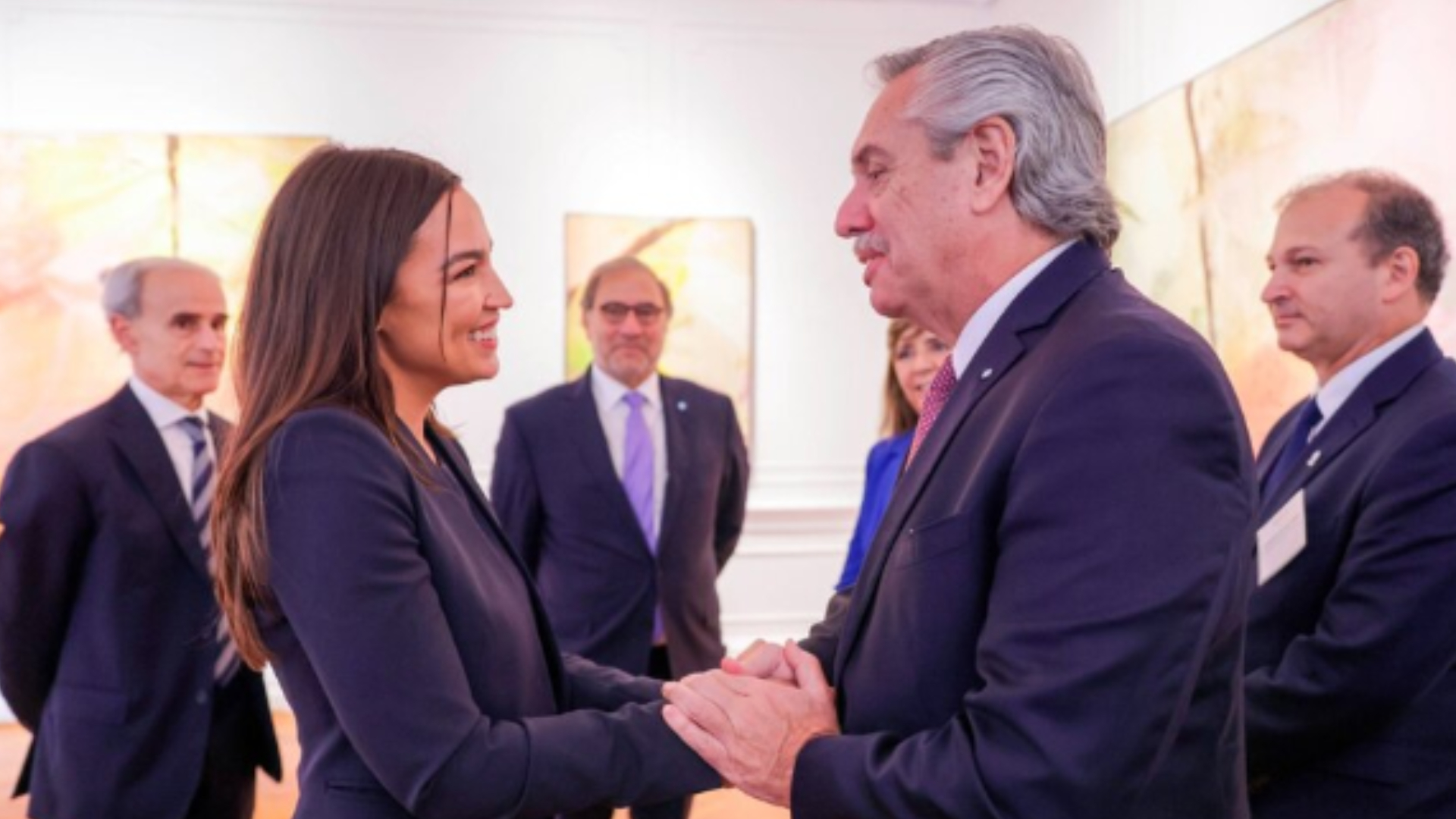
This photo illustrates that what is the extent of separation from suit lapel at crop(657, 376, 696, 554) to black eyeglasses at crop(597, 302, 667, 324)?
22 centimetres

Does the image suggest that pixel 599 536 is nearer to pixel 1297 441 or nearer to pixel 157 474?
pixel 157 474

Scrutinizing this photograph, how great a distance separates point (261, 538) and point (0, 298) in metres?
6.63

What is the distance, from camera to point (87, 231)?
295 inches

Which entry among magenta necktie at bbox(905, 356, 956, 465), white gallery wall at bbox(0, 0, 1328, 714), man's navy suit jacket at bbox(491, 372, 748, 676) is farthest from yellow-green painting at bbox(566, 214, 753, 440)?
magenta necktie at bbox(905, 356, 956, 465)

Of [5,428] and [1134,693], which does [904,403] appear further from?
[5,428]

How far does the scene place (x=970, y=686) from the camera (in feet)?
4.92

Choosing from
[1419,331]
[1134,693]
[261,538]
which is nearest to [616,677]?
[261,538]

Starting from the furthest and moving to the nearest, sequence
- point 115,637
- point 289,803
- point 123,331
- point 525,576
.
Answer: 1. point 289,803
2. point 123,331
3. point 115,637
4. point 525,576

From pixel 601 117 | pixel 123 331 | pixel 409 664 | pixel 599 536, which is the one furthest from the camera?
pixel 601 117

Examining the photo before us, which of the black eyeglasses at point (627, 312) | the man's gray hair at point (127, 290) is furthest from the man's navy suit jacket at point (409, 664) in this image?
the black eyeglasses at point (627, 312)

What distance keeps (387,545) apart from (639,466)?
2.88m

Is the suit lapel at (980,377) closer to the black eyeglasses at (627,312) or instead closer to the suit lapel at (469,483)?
the suit lapel at (469,483)

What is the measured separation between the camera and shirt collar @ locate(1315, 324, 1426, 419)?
2611 millimetres

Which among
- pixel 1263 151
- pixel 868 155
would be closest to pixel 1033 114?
pixel 868 155
